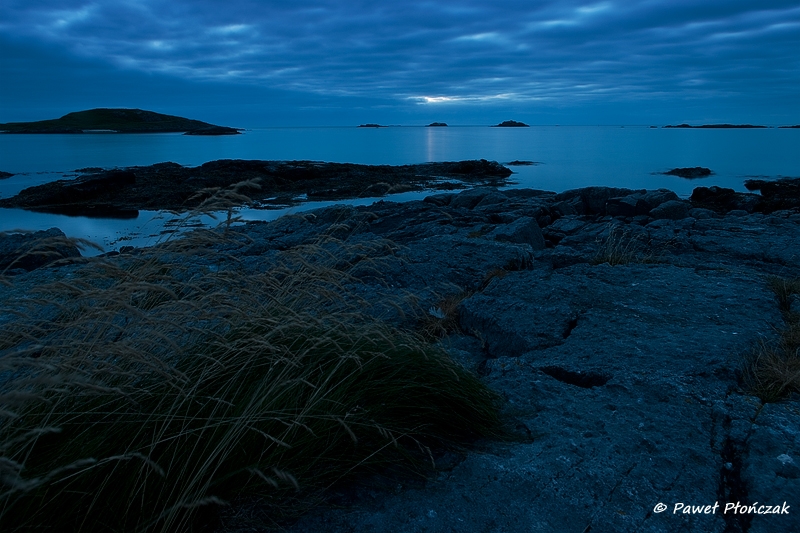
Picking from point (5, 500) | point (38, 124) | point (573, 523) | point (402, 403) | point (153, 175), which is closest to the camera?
point (5, 500)

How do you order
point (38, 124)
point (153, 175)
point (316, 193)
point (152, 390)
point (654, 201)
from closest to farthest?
point (152, 390) < point (654, 201) < point (316, 193) < point (153, 175) < point (38, 124)

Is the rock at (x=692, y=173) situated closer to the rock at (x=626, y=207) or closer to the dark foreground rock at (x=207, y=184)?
the dark foreground rock at (x=207, y=184)

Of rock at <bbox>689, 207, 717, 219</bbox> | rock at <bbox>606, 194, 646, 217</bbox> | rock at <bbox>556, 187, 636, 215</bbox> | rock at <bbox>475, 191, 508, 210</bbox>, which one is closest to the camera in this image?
rock at <bbox>689, 207, 717, 219</bbox>

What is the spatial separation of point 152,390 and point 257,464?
71cm

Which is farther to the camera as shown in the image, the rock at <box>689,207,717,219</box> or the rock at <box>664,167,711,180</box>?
the rock at <box>664,167,711,180</box>

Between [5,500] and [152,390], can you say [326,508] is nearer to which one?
[152,390]

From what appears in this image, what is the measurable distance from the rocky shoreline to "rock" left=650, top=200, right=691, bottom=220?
7.00 m

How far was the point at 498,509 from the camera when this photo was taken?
2381 millimetres

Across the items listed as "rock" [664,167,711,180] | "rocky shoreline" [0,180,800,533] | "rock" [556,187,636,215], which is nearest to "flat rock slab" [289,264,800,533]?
"rocky shoreline" [0,180,800,533]

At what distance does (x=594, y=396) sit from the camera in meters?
3.29

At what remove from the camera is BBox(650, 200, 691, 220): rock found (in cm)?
1384

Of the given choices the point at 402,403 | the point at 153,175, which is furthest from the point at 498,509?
the point at 153,175

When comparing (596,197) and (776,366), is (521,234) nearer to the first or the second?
(776,366)

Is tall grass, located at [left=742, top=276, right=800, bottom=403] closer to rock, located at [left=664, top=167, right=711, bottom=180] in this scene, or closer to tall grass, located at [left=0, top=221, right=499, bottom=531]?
tall grass, located at [left=0, top=221, right=499, bottom=531]
